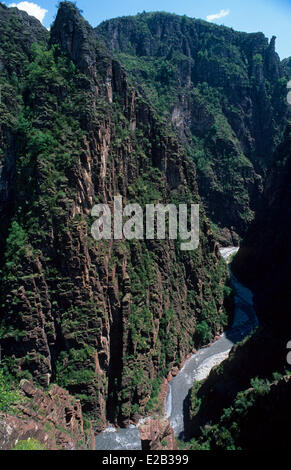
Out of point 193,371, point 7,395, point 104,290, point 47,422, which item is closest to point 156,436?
point 47,422

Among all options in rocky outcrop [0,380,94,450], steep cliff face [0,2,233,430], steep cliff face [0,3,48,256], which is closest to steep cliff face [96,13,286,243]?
steep cliff face [0,2,233,430]

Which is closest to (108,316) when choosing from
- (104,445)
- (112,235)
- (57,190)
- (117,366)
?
(117,366)

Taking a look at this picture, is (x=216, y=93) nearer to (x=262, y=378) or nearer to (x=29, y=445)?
(x=262, y=378)

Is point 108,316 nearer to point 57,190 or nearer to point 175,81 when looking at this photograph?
point 57,190

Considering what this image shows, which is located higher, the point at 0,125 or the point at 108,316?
the point at 0,125

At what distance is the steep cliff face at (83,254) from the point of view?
34.3 meters

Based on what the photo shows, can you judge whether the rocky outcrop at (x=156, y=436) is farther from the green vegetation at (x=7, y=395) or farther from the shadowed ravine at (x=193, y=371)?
the shadowed ravine at (x=193, y=371)

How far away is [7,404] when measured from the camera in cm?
2462

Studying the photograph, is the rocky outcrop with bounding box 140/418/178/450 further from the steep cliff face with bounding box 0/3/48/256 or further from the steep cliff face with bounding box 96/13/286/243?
the steep cliff face with bounding box 96/13/286/243

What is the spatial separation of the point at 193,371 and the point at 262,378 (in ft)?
52.4

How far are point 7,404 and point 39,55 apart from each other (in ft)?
133

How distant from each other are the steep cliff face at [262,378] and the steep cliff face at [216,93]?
87.9ft

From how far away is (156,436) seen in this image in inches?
921

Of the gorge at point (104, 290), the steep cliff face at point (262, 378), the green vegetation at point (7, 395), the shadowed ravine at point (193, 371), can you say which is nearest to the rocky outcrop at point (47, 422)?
the gorge at point (104, 290)
